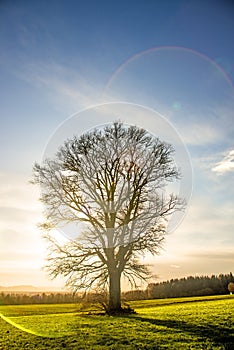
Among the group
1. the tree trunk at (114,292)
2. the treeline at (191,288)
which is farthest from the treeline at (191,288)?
the tree trunk at (114,292)

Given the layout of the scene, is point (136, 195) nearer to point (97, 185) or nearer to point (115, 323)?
point (97, 185)

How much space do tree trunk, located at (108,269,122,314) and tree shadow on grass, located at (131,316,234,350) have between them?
360cm

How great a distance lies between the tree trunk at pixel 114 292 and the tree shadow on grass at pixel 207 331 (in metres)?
3.60

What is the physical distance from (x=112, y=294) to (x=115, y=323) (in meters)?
4.63

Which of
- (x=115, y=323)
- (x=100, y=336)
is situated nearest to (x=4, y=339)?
(x=100, y=336)

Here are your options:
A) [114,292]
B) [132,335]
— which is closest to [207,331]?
[132,335]

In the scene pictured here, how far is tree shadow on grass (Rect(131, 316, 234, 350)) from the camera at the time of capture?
41.4ft

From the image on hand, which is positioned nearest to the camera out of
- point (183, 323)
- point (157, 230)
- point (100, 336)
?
point (100, 336)

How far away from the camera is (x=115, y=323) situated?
1794 cm

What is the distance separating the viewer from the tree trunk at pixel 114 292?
2227cm

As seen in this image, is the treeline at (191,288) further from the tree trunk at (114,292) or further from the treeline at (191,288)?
the tree trunk at (114,292)

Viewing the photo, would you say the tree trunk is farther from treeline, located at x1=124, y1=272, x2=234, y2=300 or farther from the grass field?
treeline, located at x1=124, y1=272, x2=234, y2=300

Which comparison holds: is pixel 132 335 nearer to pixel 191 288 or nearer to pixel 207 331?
pixel 207 331

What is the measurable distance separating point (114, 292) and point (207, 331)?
28.7 feet
